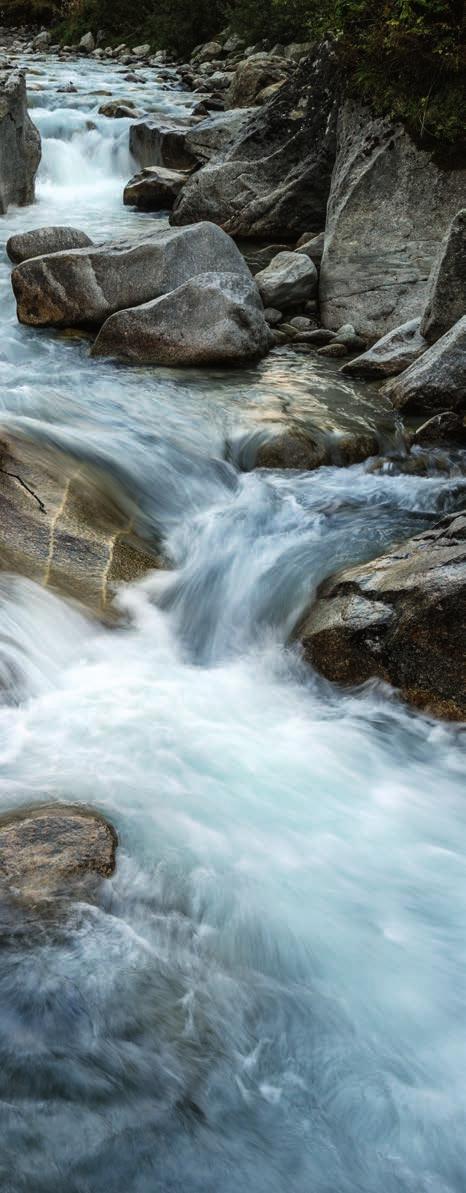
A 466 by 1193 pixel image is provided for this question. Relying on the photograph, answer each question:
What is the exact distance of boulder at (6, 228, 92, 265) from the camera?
1005 centimetres

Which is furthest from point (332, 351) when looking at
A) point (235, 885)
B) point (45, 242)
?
point (235, 885)

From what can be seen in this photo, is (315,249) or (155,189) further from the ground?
(155,189)

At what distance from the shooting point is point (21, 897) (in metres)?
3.02

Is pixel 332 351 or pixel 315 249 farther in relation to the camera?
pixel 315 249

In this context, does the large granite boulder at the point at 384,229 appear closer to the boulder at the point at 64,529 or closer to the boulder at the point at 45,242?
the boulder at the point at 45,242

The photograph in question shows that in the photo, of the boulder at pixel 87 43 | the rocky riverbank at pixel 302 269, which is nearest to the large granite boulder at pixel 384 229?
Answer: the rocky riverbank at pixel 302 269

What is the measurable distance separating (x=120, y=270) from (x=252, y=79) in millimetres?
11778

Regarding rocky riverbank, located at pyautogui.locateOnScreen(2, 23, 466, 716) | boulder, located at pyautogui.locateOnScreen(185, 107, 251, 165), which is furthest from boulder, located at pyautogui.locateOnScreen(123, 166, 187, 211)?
rocky riverbank, located at pyautogui.locateOnScreen(2, 23, 466, 716)

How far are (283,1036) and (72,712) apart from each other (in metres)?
1.95

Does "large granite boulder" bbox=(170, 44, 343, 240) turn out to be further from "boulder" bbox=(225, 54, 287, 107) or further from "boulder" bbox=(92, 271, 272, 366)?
"boulder" bbox=(225, 54, 287, 107)

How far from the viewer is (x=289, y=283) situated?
967 centimetres

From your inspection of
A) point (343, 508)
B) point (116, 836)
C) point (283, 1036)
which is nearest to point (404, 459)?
point (343, 508)

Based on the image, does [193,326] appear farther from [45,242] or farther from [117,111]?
[117,111]

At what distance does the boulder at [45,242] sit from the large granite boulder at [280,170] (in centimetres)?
312
